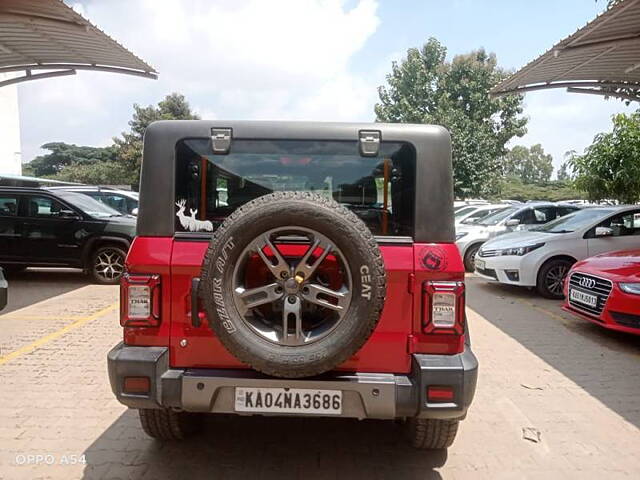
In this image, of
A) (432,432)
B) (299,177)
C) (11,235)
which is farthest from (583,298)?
(11,235)

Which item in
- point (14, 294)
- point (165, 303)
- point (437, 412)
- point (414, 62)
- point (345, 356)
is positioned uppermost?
point (414, 62)

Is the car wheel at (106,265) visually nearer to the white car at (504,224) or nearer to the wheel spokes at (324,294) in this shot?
the white car at (504,224)

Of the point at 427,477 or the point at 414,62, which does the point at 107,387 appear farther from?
the point at 414,62

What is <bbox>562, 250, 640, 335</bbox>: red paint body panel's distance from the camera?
5.16 metres

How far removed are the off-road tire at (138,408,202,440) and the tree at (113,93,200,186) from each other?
34.6 metres

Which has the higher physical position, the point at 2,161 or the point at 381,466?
the point at 2,161

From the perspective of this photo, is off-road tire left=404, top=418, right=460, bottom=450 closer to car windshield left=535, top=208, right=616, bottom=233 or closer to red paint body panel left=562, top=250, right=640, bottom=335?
red paint body panel left=562, top=250, right=640, bottom=335

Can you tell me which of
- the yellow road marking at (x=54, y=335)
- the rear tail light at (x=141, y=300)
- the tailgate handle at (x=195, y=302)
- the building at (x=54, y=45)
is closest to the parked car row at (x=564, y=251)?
the tailgate handle at (x=195, y=302)

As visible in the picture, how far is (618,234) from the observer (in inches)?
314

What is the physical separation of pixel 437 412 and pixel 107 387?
114 inches

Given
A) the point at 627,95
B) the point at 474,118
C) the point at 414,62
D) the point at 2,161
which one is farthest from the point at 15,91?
the point at 627,95

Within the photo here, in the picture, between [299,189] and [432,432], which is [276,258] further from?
[432,432]

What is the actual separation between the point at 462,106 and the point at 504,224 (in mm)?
20329

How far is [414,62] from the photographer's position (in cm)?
3000
